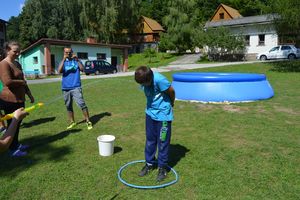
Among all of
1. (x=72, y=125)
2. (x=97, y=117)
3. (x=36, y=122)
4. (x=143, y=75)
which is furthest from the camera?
(x=97, y=117)

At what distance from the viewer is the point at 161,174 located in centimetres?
421

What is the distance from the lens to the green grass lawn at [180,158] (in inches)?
151

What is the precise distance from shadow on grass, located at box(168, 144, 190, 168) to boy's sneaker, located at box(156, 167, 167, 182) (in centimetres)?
38

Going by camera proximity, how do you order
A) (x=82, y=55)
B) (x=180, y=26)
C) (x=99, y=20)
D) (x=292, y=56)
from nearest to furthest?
(x=292, y=56), (x=82, y=55), (x=180, y=26), (x=99, y=20)

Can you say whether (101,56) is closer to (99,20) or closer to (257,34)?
(99,20)

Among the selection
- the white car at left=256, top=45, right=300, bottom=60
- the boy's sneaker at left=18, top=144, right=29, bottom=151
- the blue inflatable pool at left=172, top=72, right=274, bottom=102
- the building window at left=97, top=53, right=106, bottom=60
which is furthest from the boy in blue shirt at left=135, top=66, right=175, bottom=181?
the building window at left=97, top=53, right=106, bottom=60

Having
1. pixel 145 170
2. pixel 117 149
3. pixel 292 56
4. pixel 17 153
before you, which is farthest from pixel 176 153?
pixel 292 56

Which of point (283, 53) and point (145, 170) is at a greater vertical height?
point (283, 53)

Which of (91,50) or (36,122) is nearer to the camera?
(36,122)

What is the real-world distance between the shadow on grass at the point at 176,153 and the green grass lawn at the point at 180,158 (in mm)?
16

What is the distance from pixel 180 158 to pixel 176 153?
25 cm

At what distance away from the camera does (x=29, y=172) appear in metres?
4.47

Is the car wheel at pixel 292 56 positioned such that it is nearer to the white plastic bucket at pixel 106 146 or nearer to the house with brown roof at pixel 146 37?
the white plastic bucket at pixel 106 146

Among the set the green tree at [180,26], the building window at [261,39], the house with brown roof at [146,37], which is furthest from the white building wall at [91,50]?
the house with brown roof at [146,37]
